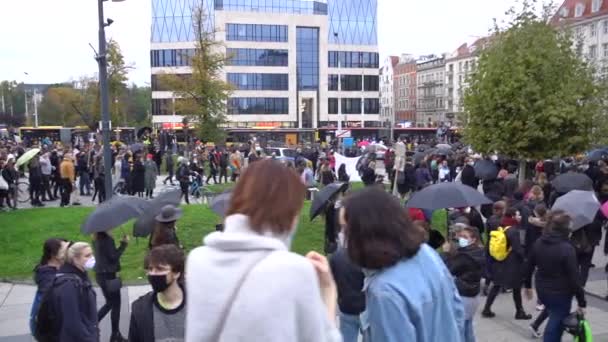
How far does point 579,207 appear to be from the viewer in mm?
9164

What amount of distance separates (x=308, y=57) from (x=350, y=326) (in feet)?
268

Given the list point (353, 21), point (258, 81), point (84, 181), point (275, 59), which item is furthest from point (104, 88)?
point (353, 21)

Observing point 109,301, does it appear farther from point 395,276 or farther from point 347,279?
point 395,276

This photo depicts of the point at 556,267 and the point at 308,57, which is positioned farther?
the point at 308,57

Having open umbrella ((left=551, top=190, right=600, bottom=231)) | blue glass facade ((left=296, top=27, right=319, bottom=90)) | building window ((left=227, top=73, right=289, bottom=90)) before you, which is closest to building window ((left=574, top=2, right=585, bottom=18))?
blue glass facade ((left=296, top=27, right=319, bottom=90))

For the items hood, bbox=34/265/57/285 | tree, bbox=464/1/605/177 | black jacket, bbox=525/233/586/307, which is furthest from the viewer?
tree, bbox=464/1/605/177

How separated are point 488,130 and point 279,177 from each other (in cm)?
1639

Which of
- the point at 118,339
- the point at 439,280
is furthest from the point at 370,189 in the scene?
the point at 118,339

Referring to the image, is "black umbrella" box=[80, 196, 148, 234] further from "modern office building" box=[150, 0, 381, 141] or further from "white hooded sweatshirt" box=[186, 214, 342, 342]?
"modern office building" box=[150, 0, 381, 141]

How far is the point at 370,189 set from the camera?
3.03m

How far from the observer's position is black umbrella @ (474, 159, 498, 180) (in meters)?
17.3

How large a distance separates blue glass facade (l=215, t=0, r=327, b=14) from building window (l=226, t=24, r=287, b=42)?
2792mm

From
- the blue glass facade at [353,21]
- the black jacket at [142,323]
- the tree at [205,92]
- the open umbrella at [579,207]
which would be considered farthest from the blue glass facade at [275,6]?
the black jacket at [142,323]

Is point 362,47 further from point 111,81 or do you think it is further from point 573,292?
point 573,292
